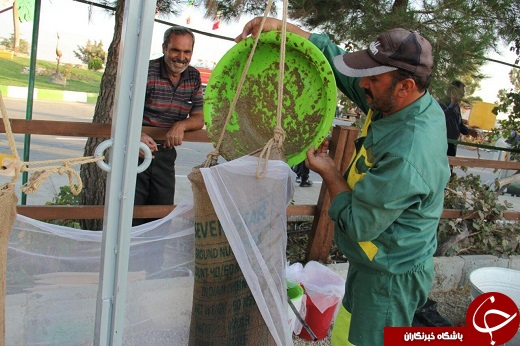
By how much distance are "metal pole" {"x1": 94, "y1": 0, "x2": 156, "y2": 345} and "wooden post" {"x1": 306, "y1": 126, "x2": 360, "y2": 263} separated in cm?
175

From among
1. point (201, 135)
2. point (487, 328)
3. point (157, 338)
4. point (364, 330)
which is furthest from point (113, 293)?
point (487, 328)

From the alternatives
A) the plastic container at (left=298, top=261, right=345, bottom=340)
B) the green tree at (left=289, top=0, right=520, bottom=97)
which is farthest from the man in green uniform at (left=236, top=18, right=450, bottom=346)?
the green tree at (left=289, top=0, right=520, bottom=97)

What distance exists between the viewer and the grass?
1456cm

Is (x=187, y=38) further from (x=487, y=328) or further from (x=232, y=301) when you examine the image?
(x=487, y=328)

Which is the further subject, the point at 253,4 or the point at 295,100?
the point at 253,4

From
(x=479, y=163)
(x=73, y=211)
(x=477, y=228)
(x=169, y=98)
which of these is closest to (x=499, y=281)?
(x=477, y=228)

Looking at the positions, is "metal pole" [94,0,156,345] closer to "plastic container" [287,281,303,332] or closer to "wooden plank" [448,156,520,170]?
"plastic container" [287,281,303,332]

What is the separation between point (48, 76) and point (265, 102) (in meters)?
18.9

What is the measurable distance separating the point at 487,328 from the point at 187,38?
2151 mm

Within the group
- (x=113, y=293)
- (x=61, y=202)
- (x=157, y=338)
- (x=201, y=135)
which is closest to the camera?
(x=113, y=293)

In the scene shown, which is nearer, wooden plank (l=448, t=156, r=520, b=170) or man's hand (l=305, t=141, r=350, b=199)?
man's hand (l=305, t=141, r=350, b=199)

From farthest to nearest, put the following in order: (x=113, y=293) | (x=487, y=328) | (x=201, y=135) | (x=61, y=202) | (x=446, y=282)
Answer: (x=61, y=202) < (x=446, y=282) < (x=201, y=135) < (x=487, y=328) < (x=113, y=293)

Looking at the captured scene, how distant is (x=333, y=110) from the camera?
162 cm

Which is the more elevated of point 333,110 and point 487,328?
point 333,110
